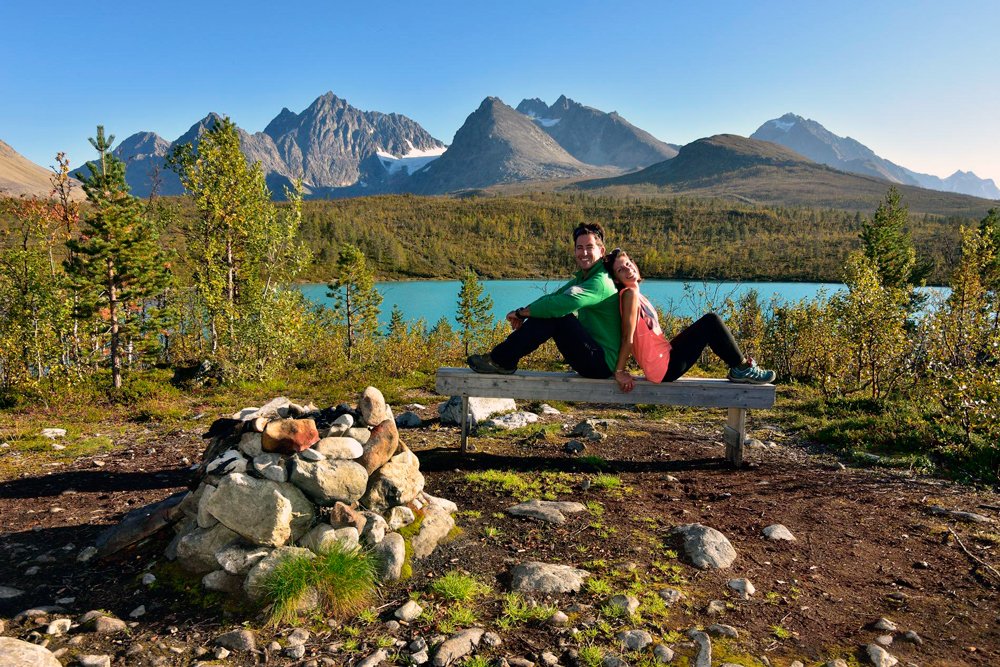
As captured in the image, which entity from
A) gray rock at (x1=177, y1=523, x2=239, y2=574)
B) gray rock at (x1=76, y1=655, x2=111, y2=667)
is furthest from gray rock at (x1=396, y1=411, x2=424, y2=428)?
gray rock at (x1=76, y1=655, x2=111, y2=667)

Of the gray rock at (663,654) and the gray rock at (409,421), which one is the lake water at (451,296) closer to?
the gray rock at (409,421)

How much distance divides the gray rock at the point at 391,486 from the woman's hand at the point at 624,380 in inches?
99.1

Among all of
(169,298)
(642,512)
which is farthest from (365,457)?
Result: (169,298)

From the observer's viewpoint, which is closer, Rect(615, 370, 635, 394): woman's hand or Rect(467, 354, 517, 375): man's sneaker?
Rect(615, 370, 635, 394): woman's hand

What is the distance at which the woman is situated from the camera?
5.61 m

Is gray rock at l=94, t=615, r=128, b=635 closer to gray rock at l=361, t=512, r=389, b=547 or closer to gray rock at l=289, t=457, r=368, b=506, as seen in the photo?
gray rock at l=289, t=457, r=368, b=506

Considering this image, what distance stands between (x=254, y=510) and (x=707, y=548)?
12.1 feet

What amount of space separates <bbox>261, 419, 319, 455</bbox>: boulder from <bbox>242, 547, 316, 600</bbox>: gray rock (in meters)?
0.93

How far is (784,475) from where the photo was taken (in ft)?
21.5

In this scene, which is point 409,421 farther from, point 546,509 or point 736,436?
point 736,436

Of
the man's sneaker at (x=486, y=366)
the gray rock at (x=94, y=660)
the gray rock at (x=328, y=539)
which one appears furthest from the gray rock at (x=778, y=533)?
the gray rock at (x=94, y=660)

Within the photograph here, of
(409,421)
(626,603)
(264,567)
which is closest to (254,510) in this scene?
(264,567)

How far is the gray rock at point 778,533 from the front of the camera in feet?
15.6

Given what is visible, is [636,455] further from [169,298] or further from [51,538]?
[169,298]
